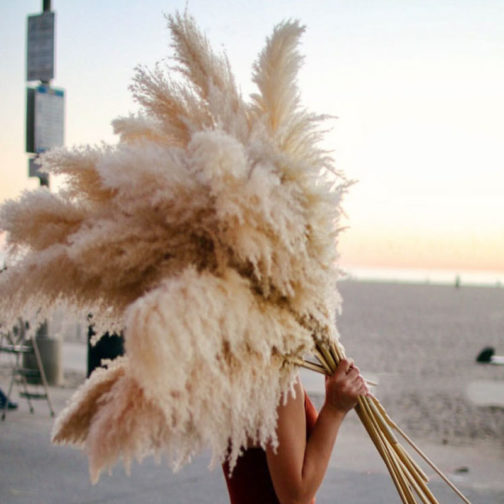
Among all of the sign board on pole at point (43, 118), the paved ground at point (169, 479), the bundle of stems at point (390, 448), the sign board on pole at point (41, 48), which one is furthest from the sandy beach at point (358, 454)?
the sign board on pole at point (41, 48)

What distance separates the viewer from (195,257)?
1.65 meters

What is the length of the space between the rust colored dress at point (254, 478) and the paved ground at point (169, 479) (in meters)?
3.12

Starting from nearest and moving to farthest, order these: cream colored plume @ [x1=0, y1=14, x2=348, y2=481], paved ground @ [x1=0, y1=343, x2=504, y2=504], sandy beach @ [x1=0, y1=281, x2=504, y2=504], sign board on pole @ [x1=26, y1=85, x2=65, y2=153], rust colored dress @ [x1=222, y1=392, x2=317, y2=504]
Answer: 1. cream colored plume @ [x1=0, y1=14, x2=348, y2=481]
2. rust colored dress @ [x1=222, y1=392, x2=317, y2=504]
3. paved ground @ [x1=0, y1=343, x2=504, y2=504]
4. sandy beach @ [x1=0, y1=281, x2=504, y2=504]
5. sign board on pole @ [x1=26, y1=85, x2=65, y2=153]

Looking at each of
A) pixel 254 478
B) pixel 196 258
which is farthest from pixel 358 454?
pixel 196 258

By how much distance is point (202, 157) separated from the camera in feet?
5.24

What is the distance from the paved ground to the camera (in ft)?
17.0

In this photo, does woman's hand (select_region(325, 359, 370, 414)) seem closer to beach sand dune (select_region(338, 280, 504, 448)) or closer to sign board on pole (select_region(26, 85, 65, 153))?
beach sand dune (select_region(338, 280, 504, 448))

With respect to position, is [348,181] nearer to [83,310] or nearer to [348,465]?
[83,310]

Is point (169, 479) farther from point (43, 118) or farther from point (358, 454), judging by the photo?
point (43, 118)

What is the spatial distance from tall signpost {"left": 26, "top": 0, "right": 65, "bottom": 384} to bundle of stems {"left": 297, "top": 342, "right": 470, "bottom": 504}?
259 inches

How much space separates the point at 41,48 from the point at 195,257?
7.36 meters

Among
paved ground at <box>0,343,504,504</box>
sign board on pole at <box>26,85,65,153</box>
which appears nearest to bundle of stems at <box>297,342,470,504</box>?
paved ground at <box>0,343,504,504</box>

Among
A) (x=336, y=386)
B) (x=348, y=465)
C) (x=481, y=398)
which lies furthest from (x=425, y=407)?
(x=336, y=386)

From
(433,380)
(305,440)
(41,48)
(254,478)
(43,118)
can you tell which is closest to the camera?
(305,440)
